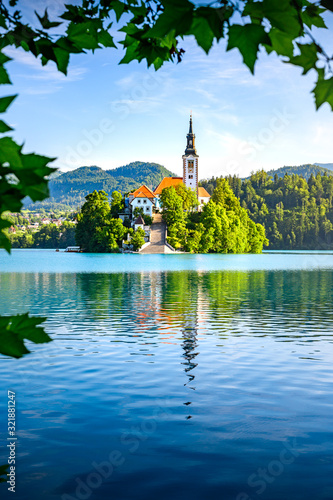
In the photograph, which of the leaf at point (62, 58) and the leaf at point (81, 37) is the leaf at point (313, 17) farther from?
the leaf at point (62, 58)

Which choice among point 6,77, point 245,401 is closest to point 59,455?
point 245,401

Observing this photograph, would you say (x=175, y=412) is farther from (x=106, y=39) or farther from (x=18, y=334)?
(x=18, y=334)

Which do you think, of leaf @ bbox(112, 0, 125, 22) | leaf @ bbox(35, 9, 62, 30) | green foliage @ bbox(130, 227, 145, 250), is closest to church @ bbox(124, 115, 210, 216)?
green foliage @ bbox(130, 227, 145, 250)

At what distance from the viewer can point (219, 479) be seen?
6078 mm

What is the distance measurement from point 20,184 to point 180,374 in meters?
10.1

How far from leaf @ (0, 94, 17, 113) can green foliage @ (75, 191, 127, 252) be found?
106 m

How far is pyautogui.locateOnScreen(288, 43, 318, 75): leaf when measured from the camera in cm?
157

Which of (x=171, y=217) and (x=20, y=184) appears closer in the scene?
(x=20, y=184)

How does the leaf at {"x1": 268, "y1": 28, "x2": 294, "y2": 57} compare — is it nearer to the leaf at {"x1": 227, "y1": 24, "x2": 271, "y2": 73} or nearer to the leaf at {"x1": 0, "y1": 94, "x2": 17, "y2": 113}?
the leaf at {"x1": 227, "y1": 24, "x2": 271, "y2": 73}

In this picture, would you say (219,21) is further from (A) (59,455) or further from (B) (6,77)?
(A) (59,455)

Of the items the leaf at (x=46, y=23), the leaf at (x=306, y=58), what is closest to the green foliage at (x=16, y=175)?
the leaf at (x=306, y=58)

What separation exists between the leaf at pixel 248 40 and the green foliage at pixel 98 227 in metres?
106

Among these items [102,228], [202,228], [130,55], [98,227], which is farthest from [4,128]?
[98,227]

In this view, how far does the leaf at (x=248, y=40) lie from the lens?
1389mm
